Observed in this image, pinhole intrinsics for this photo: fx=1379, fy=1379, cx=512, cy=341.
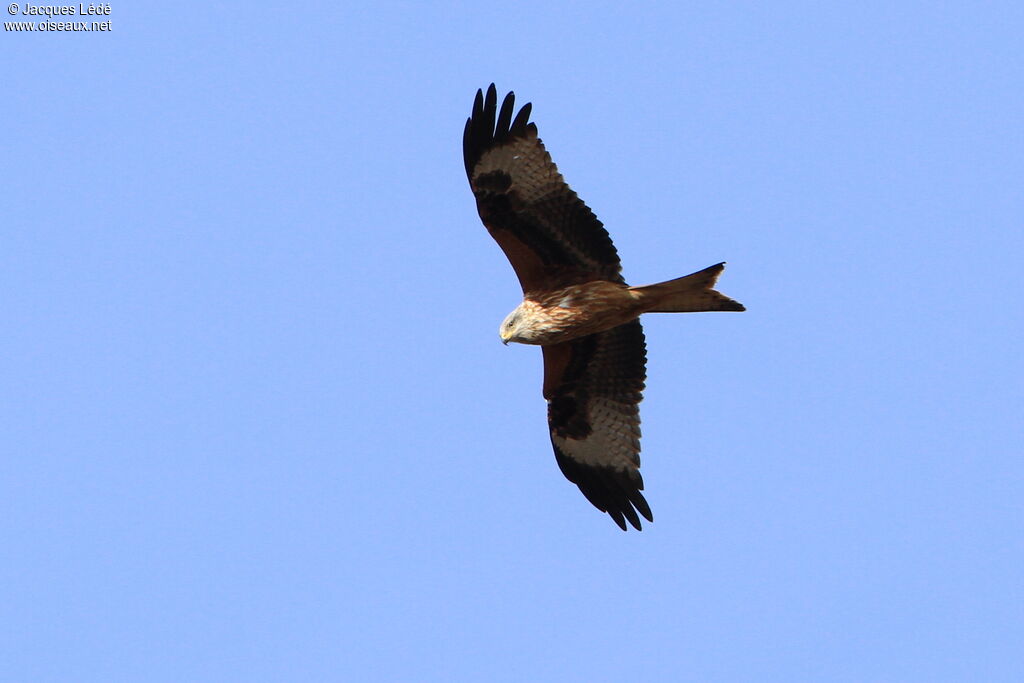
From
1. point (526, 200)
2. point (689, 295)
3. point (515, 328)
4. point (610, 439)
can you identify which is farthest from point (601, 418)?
point (526, 200)

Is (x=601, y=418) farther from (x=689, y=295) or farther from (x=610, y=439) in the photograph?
(x=689, y=295)

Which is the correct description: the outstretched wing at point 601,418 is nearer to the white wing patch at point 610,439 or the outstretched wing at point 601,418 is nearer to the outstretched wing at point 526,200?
the white wing patch at point 610,439

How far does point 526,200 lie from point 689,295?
1491 mm

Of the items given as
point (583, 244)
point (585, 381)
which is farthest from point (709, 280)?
point (585, 381)

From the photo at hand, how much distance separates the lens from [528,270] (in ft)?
36.1

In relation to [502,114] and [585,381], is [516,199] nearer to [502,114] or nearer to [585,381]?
[502,114]

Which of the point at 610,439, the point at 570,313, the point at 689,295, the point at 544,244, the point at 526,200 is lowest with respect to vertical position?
the point at 610,439

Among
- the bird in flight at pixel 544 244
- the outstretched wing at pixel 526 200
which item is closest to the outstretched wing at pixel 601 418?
the bird in flight at pixel 544 244

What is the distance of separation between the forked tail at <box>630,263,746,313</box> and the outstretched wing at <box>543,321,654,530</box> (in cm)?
93

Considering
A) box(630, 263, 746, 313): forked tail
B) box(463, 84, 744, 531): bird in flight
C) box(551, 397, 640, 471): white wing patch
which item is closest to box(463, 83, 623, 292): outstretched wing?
box(463, 84, 744, 531): bird in flight

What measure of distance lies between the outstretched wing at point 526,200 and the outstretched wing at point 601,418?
907 mm

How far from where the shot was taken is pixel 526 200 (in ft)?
35.5

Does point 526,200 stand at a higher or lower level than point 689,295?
higher

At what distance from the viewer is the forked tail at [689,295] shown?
1035 centimetres
